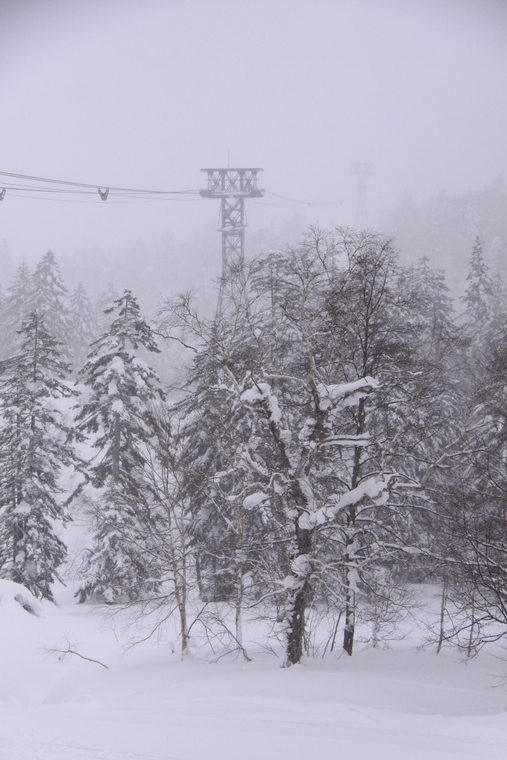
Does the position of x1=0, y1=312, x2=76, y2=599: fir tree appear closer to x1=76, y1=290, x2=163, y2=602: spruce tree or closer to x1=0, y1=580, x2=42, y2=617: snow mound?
x1=76, y1=290, x2=163, y2=602: spruce tree

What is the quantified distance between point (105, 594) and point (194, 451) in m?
5.64

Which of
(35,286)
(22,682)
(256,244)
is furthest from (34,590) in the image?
(256,244)

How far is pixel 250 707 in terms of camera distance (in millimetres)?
7855

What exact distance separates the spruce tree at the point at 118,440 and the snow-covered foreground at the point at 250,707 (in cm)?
464

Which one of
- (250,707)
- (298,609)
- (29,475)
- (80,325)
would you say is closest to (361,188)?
(80,325)

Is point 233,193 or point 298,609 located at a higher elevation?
point 233,193

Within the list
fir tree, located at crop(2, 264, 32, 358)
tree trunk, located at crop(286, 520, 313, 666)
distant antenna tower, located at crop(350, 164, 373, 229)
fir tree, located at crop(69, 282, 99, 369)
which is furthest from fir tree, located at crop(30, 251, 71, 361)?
distant antenna tower, located at crop(350, 164, 373, 229)

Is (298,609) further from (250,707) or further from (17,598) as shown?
(17,598)

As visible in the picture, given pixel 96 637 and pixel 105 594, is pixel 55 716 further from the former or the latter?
pixel 105 594

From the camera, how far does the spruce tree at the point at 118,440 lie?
58.9 ft

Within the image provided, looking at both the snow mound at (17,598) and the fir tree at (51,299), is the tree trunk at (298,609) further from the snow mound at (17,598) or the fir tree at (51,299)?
the fir tree at (51,299)

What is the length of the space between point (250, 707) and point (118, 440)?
42.0 feet

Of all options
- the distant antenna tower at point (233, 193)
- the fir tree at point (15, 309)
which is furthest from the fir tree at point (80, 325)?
the distant antenna tower at point (233, 193)

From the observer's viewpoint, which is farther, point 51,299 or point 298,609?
point 51,299
